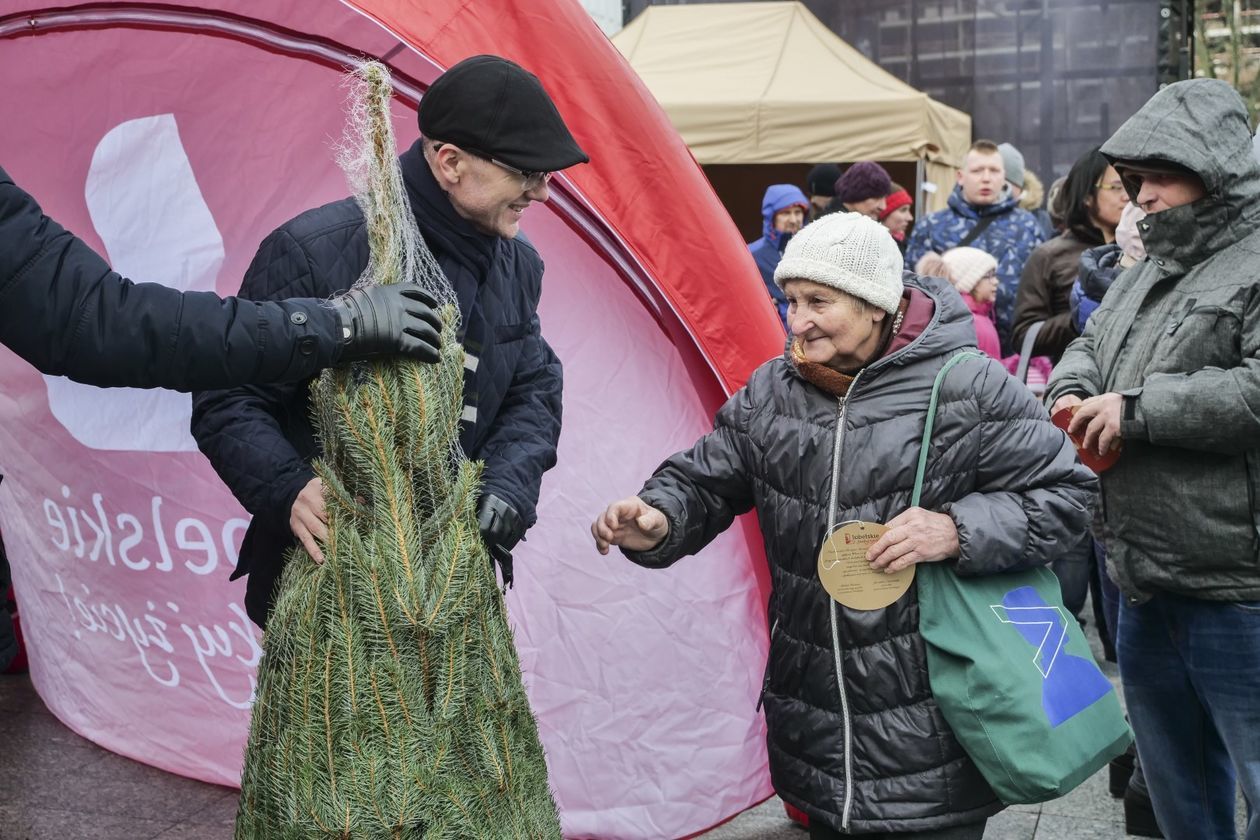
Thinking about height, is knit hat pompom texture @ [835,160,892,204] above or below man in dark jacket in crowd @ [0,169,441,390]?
below

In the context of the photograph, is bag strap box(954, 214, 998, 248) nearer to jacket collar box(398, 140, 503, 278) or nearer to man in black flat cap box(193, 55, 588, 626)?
man in black flat cap box(193, 55, 588, 626)

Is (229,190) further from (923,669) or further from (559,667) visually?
(923,669)

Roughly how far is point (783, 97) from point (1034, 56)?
4770 millimetres

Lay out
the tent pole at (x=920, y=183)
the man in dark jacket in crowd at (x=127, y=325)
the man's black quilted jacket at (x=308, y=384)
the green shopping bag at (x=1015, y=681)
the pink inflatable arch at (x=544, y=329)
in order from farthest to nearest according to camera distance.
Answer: the tent pole at (x=920, y=183)
the pink inflatable arch at (x=544, y=329)
the man's black quilted jacket at (x=308, y=384)
the green shopping bag at (x=1015, y=681)
the man in dark jacket in crowd at (x=127, y=325)

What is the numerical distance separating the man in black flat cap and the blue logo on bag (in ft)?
2.94

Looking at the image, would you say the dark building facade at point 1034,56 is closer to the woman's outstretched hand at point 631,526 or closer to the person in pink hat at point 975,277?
the person in pink hat at point 975,277

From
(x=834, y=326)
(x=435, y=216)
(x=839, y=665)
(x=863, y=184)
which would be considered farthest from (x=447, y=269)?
(x=863, y=184)

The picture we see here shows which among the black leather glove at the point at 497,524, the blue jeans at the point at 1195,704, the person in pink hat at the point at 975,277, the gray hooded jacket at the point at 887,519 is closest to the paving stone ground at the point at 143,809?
the blue jeans at the point at 1195,704

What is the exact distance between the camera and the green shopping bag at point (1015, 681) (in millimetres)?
2393

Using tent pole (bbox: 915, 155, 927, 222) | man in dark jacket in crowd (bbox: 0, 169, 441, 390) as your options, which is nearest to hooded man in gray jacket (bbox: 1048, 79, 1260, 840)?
man in dark jacket in crowd (bbox: 0, 169, 441, 390)

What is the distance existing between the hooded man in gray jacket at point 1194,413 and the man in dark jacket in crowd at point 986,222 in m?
3.22

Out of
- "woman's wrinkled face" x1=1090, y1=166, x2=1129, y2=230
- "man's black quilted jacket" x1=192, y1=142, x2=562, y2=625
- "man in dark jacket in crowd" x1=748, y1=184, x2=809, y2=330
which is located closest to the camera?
"man's black quilted jacket" x1=192, y1=142, x2=562, y2=625

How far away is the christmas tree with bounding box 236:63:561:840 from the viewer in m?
2.19

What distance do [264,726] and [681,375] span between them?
5.62 ft
